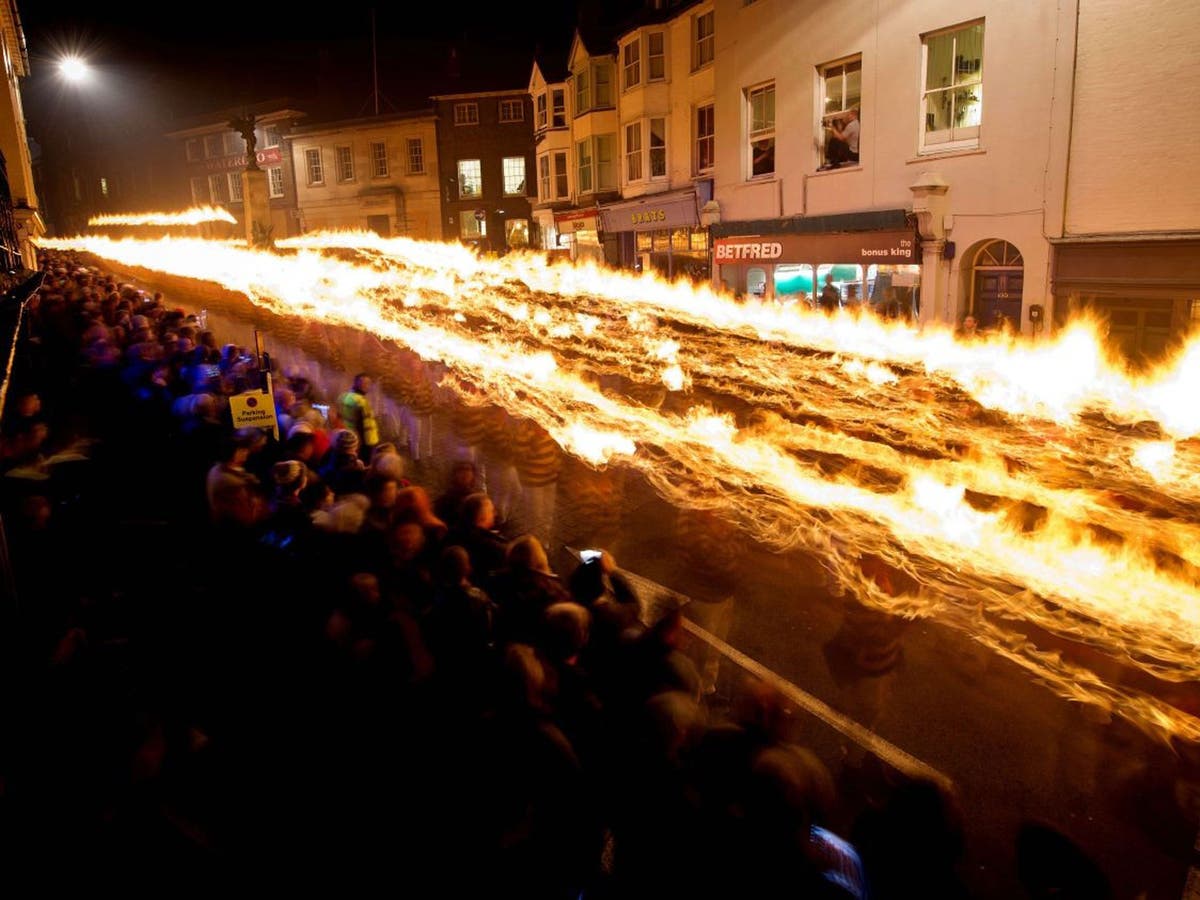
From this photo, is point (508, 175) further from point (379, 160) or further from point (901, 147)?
point (901, 147)

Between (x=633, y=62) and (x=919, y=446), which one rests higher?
(x=633, y=62)

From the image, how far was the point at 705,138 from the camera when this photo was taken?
87.0ft

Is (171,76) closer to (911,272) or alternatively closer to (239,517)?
(911,272)

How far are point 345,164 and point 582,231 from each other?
834 inches

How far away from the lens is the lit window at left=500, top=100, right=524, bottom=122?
153ft

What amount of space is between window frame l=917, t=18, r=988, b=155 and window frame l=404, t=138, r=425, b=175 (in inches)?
1378

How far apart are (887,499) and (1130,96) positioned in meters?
10.1

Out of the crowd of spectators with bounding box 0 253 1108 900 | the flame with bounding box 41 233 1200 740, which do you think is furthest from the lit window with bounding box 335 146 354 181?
the crowd of spectators with bounding box 0 253 1108 900

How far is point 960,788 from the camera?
5.01 m

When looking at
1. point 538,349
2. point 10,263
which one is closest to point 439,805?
point 10,263

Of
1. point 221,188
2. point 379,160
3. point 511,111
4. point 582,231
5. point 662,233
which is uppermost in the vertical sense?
point 511,111

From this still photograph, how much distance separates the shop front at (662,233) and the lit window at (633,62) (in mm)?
3935

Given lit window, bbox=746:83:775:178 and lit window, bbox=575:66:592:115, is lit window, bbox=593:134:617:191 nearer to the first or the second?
lit window, bbox=575:66:592:115

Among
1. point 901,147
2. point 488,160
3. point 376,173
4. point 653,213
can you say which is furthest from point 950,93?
point 376,173
